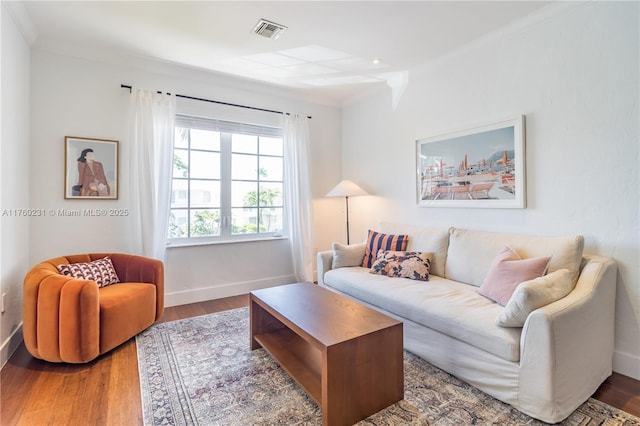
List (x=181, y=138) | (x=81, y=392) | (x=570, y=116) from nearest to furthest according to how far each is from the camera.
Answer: (x=81, y=392)
(x=570, y=116)
(x=181, y=138)

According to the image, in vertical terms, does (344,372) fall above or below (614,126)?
below

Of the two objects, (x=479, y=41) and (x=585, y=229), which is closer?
(x=585, y=229)

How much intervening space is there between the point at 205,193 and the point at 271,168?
90cm

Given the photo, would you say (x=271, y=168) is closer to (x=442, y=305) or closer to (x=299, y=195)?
(x=299, y=195)

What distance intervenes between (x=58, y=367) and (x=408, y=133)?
366 centimetres

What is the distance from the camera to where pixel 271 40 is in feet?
9.03

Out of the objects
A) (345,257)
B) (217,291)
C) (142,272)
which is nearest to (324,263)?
(345,257)

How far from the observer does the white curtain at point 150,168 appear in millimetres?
3084

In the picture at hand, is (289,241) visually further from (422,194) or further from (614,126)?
(614,126)

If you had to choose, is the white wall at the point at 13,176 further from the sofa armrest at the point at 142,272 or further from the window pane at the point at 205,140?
the window pane at the point at 205,140

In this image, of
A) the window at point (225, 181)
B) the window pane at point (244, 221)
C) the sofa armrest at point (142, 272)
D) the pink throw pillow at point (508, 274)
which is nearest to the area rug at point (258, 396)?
the sofa armrest at point (142, 272)

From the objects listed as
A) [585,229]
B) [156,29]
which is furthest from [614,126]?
[156,29]

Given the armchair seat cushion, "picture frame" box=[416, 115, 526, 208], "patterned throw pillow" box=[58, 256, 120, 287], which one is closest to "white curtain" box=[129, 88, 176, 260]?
"patterned throw pillow" box=[58, 256, 120, 287]

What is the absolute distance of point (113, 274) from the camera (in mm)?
2709
